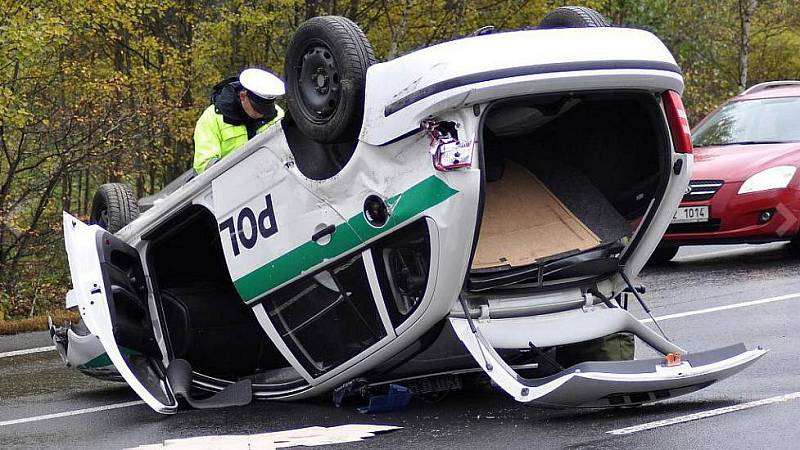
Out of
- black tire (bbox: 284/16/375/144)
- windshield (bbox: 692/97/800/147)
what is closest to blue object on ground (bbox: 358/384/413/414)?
black tire (bbox: 284/16/375/144)

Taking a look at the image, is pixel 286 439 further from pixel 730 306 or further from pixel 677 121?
pixel 730 306

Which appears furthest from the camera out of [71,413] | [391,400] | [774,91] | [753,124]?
[774,91]

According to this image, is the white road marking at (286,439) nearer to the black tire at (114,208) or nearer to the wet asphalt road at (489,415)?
the wet asphalt road at (489,415)

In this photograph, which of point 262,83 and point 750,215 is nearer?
point 262,83

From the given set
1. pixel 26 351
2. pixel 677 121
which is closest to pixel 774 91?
pixel 677 121

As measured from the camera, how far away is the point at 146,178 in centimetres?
2166

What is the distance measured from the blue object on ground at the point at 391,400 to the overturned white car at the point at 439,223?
91mm

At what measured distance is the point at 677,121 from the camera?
588 centimetres

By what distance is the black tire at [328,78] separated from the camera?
561 centimetres

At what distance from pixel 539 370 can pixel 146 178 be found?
53.6 ft

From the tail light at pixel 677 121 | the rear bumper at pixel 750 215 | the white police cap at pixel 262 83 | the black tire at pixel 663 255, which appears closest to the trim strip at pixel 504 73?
the tail light at pixel 677 121

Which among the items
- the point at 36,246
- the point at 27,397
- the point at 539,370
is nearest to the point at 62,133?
the point at 36,246

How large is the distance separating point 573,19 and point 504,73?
113 cm

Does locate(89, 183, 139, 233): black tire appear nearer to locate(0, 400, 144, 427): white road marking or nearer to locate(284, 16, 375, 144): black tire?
locate(0, 400, 144, 427): white road marking
